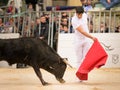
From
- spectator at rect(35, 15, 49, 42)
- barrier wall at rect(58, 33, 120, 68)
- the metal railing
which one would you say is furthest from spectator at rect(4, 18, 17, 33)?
barrier wall at rect(58, 33, 120, 68)

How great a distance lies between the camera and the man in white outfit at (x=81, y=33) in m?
11.0

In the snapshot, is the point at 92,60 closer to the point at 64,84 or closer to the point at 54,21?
the point at 64,84

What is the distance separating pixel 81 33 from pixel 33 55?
1192 millimetres

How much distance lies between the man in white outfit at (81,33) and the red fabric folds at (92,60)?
7.6 inches

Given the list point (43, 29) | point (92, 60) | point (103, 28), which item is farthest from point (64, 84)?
point (43, 29)

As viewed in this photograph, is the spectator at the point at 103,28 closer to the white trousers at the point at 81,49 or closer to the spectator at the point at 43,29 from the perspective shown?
the spectator at the point at 43,29

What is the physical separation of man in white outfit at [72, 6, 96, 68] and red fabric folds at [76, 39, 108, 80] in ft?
0.63

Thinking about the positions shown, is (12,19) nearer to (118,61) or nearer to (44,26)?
(44,26)

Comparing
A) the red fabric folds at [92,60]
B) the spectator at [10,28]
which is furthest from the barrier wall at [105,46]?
the red fabric folds at [92,60]

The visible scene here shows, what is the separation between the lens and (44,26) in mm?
16234

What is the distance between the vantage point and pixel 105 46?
15.7m

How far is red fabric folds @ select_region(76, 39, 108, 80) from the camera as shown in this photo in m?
11.1

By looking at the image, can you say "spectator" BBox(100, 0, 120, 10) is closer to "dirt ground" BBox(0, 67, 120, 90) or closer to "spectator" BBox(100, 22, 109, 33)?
"spectator" BBox(100, 22, 109, 33)

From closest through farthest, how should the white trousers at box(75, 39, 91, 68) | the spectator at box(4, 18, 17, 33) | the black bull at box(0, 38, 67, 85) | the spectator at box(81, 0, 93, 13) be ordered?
the black bull at box(0, 38, 67, 85), the white trousers at box(75, 39, 91, 68), the spectator at box(81, 0, 93, 13), the spectator at box(4, 18, 17, 33)
